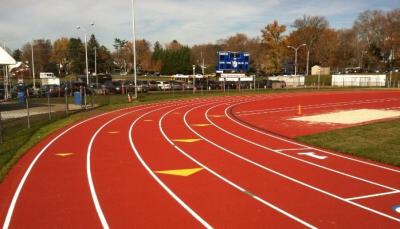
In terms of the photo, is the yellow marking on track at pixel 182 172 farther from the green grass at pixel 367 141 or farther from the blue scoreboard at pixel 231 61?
the blue scoreboard at pixel 231 61

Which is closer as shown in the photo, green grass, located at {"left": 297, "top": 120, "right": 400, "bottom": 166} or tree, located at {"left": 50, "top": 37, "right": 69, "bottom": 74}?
green grass, located at {"left": 297, "top": 120, "right": 400, "bottom": 166}

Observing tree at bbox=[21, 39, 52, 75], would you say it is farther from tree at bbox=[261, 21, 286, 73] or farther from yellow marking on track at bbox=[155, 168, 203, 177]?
yellow marking on track at bbox=[155, 168, 203, 177]

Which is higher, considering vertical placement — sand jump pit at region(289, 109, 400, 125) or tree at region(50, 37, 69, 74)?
tree at region(50, 37, 69, 74)

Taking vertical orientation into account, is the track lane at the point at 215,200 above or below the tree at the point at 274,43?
Result: below

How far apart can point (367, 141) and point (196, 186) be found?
28.4 ft

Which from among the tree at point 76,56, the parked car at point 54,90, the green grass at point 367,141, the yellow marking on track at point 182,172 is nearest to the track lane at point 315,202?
the yellow marking on track at point 182,172

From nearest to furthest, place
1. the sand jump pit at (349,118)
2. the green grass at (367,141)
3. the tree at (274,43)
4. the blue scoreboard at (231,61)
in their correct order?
the green grass at (367,141)
the sand jump pit at (349,118)
the blue scoreboard at (231,61)
the tree at (274,43)

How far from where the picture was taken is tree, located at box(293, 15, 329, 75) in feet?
340

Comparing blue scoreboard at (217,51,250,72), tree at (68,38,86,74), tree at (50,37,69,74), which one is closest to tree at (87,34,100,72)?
tree at (68,38,86,74)

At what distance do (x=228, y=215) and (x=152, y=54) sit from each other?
123 metres

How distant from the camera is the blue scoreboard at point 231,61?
5709 centimetres

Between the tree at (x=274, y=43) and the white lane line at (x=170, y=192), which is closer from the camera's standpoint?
the white lane line at (x=170, y=192)

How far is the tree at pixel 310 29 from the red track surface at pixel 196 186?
89612 mm

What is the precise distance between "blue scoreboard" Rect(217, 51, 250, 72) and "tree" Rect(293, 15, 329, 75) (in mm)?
47508
